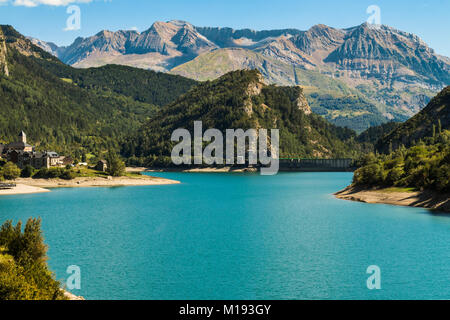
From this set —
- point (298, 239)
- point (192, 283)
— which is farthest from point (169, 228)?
point (192, 283)

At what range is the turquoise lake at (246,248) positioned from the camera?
4872 cm

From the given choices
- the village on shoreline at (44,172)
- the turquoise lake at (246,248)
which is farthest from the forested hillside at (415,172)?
the village on shoreline at (44,172)

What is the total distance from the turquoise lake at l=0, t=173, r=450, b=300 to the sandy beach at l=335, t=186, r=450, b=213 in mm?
3435

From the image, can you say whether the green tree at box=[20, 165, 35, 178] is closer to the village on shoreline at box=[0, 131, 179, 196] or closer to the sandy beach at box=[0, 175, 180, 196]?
the village on shoreline at box=[0, 131, 179, 196]

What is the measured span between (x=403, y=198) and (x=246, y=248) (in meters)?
57.4

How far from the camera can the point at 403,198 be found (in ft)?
370

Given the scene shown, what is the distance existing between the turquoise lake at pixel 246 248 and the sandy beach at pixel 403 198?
3.43m

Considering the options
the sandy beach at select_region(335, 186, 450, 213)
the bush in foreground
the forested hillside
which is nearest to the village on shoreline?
the sandy beach at select_region(335, 186, 450, 213)

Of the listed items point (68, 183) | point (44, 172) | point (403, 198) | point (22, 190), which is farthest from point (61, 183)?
point (403, 198)

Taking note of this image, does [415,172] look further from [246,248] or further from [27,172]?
[27,172]

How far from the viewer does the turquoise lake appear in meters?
48.7

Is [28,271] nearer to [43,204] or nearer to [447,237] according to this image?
[447,237]

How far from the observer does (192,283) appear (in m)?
50.6
